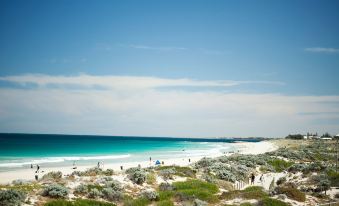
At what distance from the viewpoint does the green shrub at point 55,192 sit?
1684 cm

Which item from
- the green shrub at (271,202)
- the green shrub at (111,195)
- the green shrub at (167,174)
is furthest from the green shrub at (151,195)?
the green shrub at (167,174)

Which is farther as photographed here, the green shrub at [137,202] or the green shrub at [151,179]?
the green shrub at [151,179]

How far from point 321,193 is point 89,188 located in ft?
50.7

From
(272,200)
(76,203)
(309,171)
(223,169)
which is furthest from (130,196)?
(309,171)

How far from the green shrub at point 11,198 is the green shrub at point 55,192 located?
6.18 feet

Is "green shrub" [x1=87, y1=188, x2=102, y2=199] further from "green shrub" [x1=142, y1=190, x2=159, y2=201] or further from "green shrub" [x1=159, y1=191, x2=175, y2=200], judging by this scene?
"green shrub" [x1=159, y1=191, x2=175, y2=200]

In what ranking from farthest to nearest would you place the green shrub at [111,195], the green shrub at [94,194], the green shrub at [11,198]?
the green shrub at [111,195]
the green shrub at [94,194]
the green shrub at [11,198]

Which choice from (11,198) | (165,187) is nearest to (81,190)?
(11,198)

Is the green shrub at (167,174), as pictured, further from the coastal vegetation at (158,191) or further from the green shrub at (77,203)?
the green shrub at (77,203)

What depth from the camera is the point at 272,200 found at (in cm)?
1755

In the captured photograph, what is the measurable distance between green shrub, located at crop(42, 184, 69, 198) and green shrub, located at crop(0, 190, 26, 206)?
6.18 ft

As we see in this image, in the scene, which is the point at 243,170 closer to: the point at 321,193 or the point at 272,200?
the point at 321,193

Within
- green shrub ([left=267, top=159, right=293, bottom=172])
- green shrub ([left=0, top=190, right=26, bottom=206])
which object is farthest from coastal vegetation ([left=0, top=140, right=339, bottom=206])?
green shrub ([left=267, top=159, right=293, bottom=172])

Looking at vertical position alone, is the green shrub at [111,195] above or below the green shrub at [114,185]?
below
